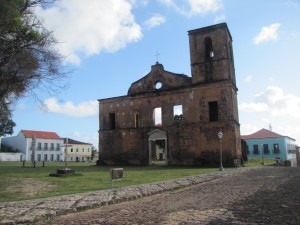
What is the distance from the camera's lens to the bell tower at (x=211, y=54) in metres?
25.9

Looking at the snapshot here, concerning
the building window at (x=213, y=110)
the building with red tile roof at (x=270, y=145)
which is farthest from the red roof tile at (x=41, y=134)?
the building window at (x=213, y=110)

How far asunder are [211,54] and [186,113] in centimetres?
550

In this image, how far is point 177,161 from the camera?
→ 86.3 ft

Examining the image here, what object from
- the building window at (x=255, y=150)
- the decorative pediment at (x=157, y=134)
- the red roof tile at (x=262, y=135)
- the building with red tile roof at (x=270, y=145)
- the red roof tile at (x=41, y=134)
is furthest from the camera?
the red roof tile at (x=41, y=134)

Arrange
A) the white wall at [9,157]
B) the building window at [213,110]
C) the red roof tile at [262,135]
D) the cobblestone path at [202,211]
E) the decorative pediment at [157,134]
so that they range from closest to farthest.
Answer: the cobblestone path at [202,211] → the building window at [213,110] → the decorative pediment at [157,134] → the red roof tile at [262,135] → the white wall at [9,157]

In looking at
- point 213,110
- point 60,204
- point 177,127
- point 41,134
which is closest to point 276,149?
point 213,110

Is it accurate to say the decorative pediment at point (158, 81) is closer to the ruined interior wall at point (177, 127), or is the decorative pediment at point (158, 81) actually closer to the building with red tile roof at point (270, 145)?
the ruined interior wall at point (177, 127)

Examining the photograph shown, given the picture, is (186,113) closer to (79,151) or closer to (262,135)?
(262,135)

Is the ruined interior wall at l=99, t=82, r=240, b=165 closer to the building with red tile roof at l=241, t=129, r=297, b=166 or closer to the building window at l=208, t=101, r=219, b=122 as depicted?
the building window at l=208, t=101, r=219, b=122

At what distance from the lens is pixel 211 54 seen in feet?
89.8

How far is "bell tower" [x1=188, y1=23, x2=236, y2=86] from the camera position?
85.0 ft

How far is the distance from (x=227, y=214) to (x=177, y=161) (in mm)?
20036

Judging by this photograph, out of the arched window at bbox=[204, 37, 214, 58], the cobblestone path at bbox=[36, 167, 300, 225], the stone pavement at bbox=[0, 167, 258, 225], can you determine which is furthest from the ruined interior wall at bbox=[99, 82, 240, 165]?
A: the cobblestone path at bbox=[36, 167, 300, 225]

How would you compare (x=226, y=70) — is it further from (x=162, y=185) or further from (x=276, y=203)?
(x=276, y=203)
